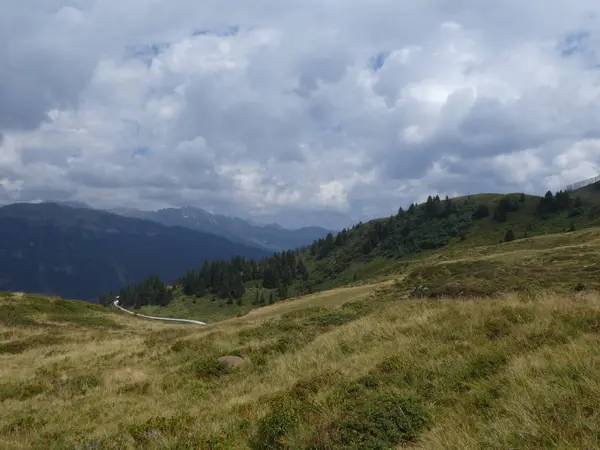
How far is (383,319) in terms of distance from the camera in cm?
1496

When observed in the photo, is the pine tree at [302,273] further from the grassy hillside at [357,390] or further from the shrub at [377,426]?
the shrub at [377,426]

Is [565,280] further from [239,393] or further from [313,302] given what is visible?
[239,393]

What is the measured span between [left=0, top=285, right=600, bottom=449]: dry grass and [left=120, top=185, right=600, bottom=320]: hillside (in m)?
117

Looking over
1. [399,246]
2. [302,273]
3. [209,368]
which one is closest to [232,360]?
[209,368]

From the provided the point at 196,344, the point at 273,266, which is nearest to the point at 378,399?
the point at 196,344

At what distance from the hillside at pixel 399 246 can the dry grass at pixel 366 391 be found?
383 ft

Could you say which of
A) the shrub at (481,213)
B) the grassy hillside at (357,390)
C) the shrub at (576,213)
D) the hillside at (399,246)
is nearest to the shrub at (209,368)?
the grassy hillside at (357,390)

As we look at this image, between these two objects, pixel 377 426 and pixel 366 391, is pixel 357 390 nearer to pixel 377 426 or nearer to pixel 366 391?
pixel 366 391

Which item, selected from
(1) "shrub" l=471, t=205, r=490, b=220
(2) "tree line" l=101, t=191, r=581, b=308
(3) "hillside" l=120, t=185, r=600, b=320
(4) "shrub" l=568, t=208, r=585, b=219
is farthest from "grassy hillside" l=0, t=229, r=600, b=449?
(1) "shrub" l=471, t=205, r=490, b=220

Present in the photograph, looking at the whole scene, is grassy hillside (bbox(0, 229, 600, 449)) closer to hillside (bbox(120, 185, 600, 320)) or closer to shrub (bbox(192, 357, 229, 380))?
shrub (bbox(192, 357, 229, 380))

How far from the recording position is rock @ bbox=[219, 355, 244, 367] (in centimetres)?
1459

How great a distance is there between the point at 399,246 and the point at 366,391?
16893 centimetres

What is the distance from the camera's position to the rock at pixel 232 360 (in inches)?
574

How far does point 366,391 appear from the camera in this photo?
26.7 ft
